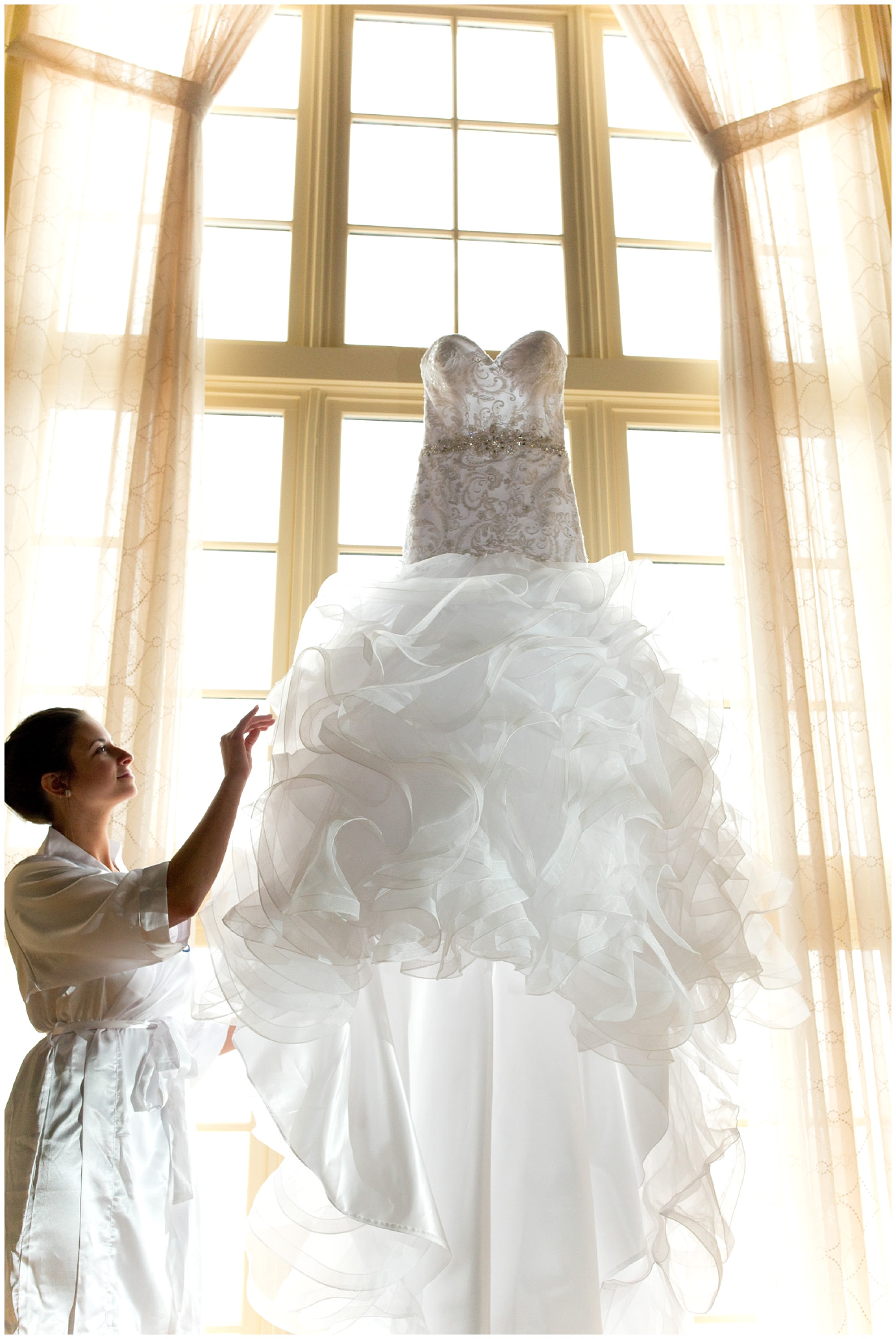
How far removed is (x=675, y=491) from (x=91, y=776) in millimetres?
1875

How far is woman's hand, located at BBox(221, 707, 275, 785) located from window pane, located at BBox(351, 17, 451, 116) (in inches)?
97.8

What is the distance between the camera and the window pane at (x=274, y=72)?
124 inches

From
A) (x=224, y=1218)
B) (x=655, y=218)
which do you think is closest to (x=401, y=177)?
(x=655, y=218)

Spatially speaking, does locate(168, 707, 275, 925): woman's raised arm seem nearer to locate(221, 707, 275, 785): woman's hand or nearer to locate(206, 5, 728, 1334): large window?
locate(221, 707, 275, 785): woman's hand

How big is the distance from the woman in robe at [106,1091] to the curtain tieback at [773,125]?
233 centimetres

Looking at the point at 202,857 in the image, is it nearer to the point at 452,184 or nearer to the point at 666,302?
the point at 666,302

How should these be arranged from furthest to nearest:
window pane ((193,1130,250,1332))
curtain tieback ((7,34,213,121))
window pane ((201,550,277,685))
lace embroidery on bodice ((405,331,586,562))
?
curtain tieback ((7,34,213,121)), window pane ((201,550,277,685)), window pane ((193,1130,250,1332)), lace embroidery on bodice ((405,331,586,562))

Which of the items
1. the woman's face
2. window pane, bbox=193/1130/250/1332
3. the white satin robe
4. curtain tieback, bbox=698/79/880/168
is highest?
curtain tieback, bbox=698/79/880/168

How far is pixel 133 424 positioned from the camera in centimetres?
249

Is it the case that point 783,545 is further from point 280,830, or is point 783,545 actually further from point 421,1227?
point 421,1227

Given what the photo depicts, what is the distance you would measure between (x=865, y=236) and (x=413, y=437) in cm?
135

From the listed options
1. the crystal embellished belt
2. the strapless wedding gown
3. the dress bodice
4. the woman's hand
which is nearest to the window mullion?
the dress bodice

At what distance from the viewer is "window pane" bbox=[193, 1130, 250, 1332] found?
2.23m

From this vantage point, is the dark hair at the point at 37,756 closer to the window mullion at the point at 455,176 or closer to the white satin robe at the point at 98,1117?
the white satin robe at the point at 98,1117
